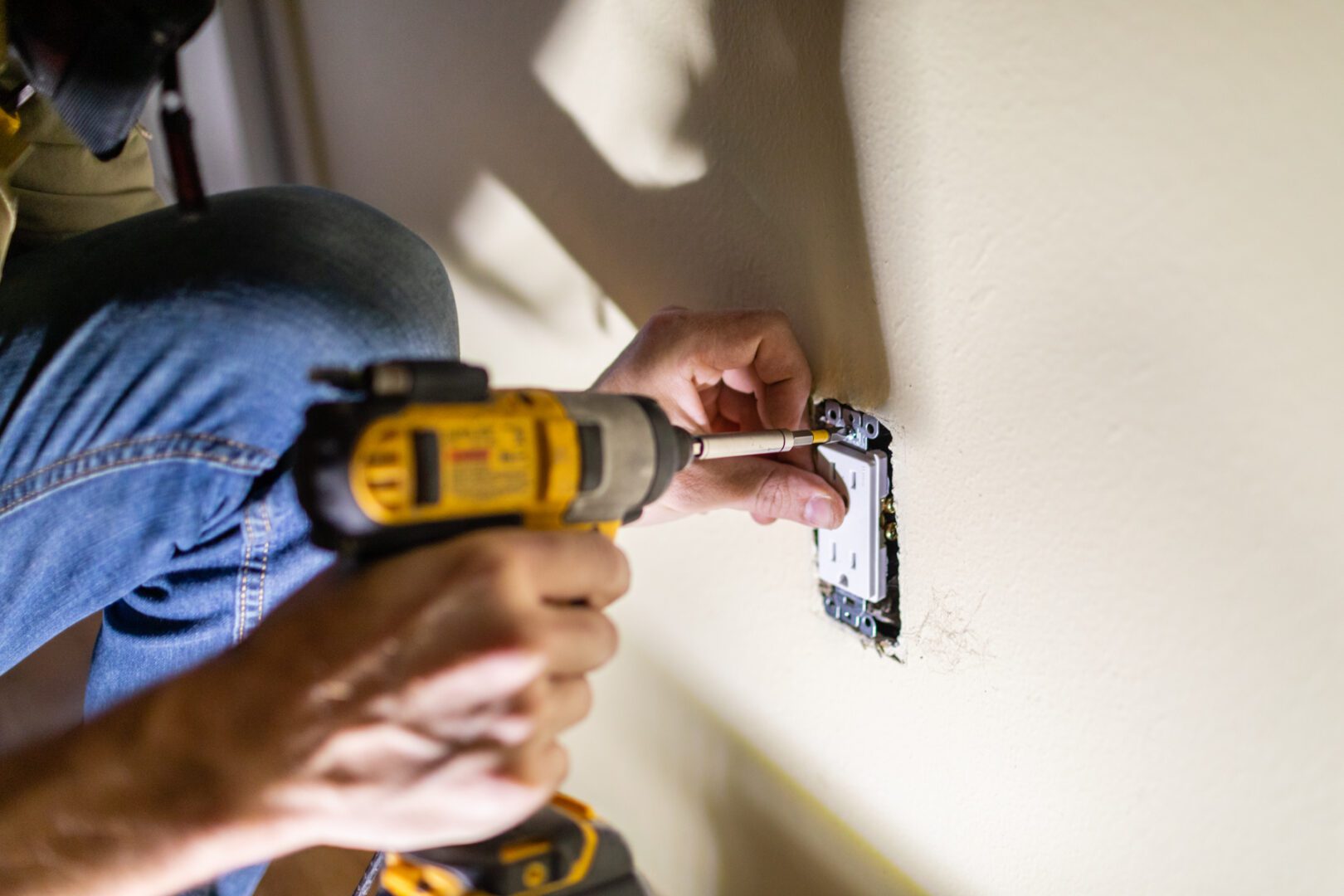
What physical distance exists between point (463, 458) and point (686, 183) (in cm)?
49

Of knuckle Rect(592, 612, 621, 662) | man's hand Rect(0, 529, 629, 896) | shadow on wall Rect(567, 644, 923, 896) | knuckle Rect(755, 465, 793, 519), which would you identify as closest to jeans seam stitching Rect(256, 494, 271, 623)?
man's hand Rect(0, 529, 629, 896)

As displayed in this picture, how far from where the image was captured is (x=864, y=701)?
0.81 m

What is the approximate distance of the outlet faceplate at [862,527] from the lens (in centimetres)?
71

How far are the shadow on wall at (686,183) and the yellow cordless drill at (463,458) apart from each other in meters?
0.23

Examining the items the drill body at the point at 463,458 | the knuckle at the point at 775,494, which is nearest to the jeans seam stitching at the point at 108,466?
the drill body at the point at 463,458

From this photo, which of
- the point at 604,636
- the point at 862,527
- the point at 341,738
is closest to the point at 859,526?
the point at 862,527

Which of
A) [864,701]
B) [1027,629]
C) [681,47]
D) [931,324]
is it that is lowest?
[864,701]

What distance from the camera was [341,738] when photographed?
1.39 feet

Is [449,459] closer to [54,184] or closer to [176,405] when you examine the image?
[176,405]

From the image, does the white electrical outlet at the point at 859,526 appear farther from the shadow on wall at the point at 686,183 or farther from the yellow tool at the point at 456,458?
the yellow tool at the point at 456,458

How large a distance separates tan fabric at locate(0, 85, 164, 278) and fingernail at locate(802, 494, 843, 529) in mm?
735

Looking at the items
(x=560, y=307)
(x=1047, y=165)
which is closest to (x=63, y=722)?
(x=560, y=307)

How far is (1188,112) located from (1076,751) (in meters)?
0.42

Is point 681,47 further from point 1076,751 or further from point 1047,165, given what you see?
point 1076,751
